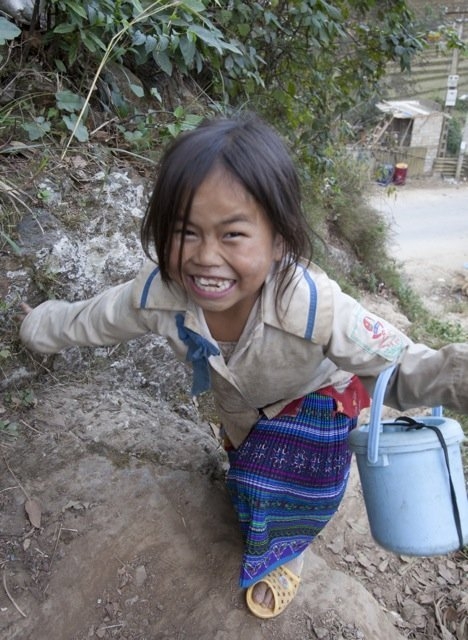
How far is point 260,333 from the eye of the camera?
4.75ft

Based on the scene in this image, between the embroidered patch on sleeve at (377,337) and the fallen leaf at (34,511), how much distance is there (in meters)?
1.07

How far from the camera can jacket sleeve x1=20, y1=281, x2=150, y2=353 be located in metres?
1.56

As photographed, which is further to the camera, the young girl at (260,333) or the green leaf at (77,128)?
the green leaf at (77,128)

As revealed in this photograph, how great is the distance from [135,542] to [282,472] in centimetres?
49

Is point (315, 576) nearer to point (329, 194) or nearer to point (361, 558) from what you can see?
point (361, 558)

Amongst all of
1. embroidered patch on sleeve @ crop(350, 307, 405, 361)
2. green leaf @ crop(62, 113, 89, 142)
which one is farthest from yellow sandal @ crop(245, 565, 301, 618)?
green leaf @ crop(62, 113, 89, 142)

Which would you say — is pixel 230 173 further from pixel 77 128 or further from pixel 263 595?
pixel 77 128

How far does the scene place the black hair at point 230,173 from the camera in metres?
1.20

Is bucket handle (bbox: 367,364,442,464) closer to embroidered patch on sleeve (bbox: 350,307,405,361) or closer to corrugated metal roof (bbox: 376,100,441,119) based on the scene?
embroidered patch on sleeve (bbox: 350,307,405,361)

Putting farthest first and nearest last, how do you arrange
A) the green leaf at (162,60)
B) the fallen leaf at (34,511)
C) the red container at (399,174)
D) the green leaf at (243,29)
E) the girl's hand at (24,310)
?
1. the red container at (399,174)
2. the green leaf at (243,29)
3. the green leaf at (162,60)
4. the girl's hand at (24,310)
5. the fallen leaf at (34,511)

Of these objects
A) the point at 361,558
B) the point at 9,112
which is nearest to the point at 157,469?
the point at 361,558

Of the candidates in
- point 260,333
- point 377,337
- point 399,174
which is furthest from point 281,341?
point 399,174

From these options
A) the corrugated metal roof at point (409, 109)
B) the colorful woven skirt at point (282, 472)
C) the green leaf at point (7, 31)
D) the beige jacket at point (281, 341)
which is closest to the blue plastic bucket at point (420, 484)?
the beige jacket at point (281, 341)

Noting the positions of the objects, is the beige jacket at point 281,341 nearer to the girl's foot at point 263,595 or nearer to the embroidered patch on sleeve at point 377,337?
the embroidered patch on sleeve at point 377,337
